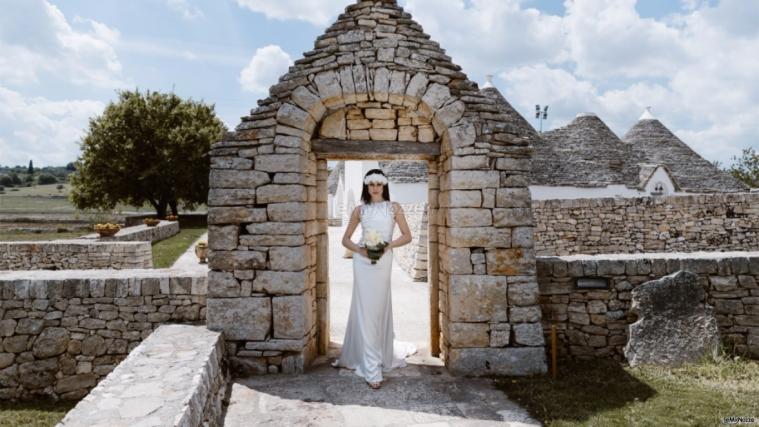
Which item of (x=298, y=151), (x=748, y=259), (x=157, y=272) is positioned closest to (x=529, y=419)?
(x=298, y=151)

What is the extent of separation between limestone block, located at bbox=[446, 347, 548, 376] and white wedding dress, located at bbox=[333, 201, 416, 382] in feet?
2.63

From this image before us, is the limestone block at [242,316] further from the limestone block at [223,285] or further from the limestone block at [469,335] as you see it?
the limestone block at [469,335]

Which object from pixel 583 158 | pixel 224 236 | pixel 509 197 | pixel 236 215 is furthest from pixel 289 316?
pixel 583 158

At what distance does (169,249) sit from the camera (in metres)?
16.3

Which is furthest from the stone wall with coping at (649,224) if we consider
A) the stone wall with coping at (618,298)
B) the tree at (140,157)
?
the tree at (140,157)

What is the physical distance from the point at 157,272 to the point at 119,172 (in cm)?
2527

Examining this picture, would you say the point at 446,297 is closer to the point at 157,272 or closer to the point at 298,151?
the point at 298,151

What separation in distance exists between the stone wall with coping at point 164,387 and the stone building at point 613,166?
17473 mm

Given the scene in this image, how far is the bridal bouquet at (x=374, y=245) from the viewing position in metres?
4.85

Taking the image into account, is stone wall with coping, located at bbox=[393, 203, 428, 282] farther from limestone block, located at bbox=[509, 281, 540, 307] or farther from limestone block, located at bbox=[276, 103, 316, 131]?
limestone block, located at bbox=[276, 103, 316, 131]

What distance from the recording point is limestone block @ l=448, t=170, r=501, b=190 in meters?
4.96

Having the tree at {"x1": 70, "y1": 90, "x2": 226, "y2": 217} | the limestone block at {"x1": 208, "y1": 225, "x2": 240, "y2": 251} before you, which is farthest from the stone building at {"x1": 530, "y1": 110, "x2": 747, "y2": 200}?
the tree at {"x1": 70, "y1": 90, "x2": 226, "y2": 217}

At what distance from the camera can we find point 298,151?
4973 mm

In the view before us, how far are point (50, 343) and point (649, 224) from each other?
1456 cm
